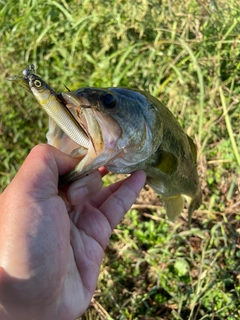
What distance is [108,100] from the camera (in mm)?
1578

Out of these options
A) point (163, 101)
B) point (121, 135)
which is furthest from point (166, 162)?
point (163, 101)

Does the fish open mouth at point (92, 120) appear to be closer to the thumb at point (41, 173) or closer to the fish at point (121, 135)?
the fish at point (121, 135)

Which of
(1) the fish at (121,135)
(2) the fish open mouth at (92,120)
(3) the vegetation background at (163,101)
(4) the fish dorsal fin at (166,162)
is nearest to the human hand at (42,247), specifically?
(1) the fish at (121,135)

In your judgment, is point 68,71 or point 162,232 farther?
point 68,71

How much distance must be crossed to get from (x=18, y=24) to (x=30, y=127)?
0.96 metres

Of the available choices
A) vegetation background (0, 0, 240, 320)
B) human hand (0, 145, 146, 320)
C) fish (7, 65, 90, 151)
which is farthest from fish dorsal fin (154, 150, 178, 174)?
vegetation background (0, 0, 240, 320)

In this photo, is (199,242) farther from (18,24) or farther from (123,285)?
(18,24)

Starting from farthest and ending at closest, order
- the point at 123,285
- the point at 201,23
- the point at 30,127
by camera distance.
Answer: the point at 30,127 < the point at 201,23 < the point at 123,285

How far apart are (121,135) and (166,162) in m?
0.44

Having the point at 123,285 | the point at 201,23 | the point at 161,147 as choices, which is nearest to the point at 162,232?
the point at 123,285

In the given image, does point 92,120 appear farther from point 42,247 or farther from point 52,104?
point 42,247

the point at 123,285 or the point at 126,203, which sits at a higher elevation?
the point at 126,203

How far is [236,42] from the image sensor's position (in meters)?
2.95

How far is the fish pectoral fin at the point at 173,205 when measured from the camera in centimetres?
243
